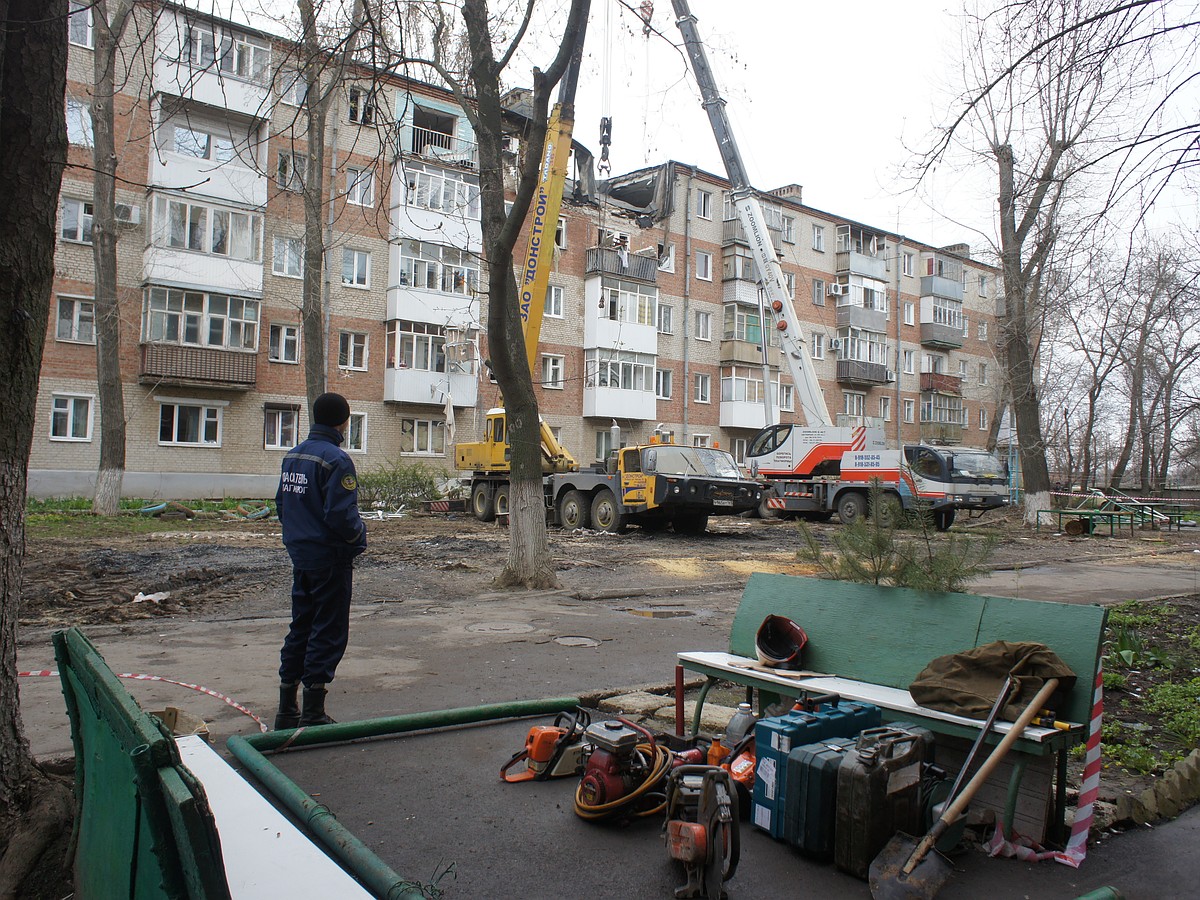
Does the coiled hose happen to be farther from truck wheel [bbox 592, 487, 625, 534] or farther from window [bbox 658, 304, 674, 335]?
window [bbox 658, 304, 674, 335]

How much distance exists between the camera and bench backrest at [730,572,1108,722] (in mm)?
3553

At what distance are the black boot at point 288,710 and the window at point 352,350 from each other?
91.4ft

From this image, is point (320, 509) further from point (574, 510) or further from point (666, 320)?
point (666, 320)

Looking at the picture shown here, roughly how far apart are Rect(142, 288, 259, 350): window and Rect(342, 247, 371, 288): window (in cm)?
394

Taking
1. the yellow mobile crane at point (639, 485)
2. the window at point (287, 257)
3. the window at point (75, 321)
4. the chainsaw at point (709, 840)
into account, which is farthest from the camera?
the window at point (287, 257)

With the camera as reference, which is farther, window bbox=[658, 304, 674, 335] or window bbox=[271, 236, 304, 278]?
window bbox=[658, 304, 674, 335]

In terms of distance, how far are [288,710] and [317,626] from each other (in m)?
0.51

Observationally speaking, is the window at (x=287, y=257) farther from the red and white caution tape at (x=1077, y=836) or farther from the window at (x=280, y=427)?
the red and white caution tape at (x=1077, y=836)

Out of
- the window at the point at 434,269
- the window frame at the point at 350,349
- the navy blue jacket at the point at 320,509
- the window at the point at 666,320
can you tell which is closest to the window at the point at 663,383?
the window at the point at 666,320

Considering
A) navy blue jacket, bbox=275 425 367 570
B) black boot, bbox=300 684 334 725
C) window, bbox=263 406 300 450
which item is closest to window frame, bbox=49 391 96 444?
window, bbox=263 406 300 450

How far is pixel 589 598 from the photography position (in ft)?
34.1

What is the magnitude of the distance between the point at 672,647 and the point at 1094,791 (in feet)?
14.1

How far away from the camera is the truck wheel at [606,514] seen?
19.6 m

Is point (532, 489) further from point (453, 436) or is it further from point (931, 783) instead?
point (453, 436)
